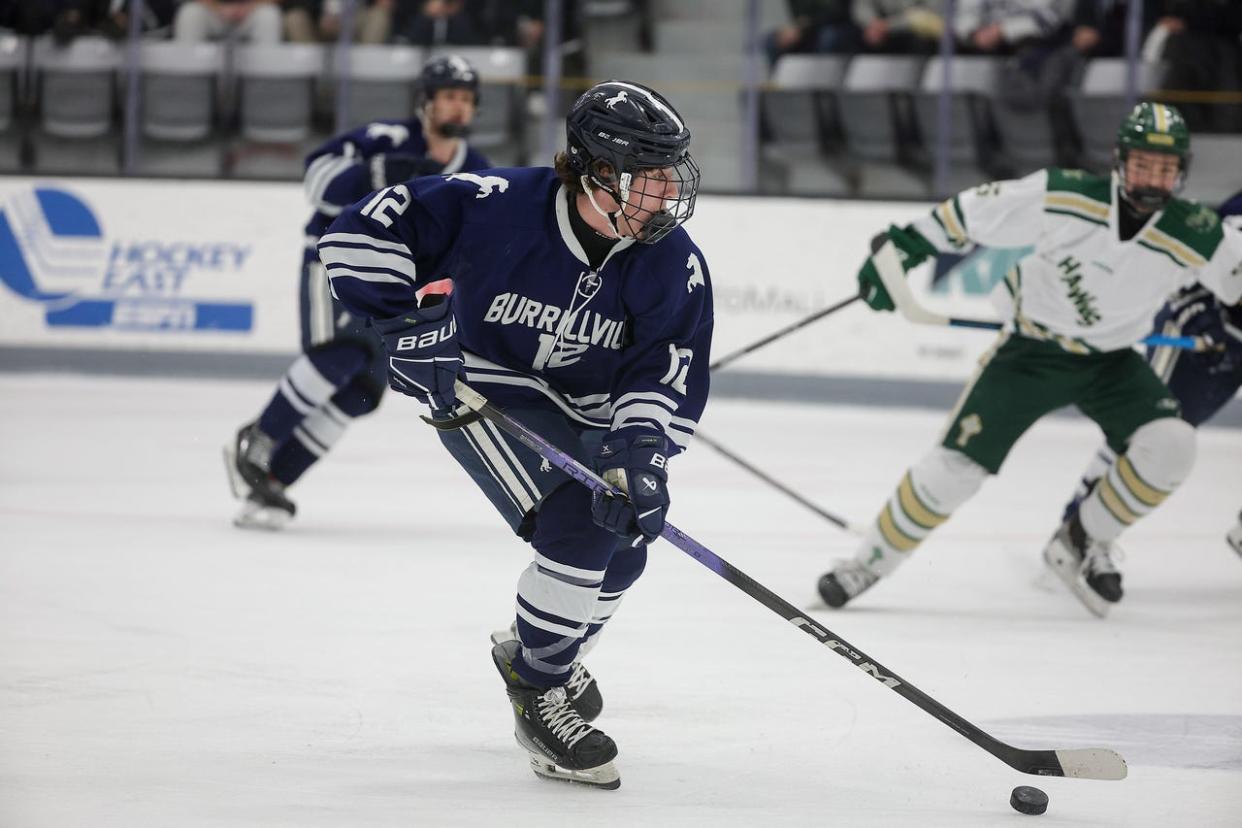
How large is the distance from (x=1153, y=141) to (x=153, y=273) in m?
5.22

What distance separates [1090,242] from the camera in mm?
3686

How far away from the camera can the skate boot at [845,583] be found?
377 centimetres

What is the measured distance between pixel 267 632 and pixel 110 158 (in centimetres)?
528

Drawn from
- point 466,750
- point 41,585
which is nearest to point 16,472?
point 41,585

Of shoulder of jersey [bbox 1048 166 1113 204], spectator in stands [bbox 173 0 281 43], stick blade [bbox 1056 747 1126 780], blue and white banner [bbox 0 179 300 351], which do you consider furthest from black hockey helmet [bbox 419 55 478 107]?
spectator in stands [bbox 173 0 281 43]

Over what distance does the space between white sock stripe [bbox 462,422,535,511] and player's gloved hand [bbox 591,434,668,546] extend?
0.14 m

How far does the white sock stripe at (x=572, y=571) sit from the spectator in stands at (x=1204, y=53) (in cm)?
585

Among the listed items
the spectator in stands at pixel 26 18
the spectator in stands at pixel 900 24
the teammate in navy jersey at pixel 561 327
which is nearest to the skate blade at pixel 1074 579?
the teammate in navy jersey at pixel 561 327

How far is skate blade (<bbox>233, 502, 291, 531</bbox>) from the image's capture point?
4.51 meters

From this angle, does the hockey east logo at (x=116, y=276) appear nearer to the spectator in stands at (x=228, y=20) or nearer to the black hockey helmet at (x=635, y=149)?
the spectator in stands at (x=228, y=20)

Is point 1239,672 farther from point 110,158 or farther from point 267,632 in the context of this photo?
point 110,158

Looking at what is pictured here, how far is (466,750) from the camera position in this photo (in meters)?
2.59

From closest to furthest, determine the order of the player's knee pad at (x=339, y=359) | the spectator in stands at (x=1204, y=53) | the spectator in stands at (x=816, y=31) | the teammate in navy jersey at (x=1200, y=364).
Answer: the teammate in navy jersey at (x=1200, y=364), the player's knee pad at (x=339, y=359), the spectator in stands at (x=1204, y=53), the spectator in stands at (x=816, y=31)

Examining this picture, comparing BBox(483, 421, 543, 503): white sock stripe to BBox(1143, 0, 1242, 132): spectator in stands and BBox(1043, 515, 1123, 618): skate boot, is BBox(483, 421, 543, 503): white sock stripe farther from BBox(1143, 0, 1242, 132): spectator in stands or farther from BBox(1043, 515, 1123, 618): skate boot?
BBox(1143, 0, 1242, 132): spectator in stands
